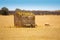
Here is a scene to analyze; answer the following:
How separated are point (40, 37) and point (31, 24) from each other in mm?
3433

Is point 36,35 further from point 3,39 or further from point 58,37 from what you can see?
point 3,39

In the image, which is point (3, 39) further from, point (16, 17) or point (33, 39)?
point (16, 17)

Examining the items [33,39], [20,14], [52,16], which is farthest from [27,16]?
[52,16]

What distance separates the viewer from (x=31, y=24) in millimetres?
12219

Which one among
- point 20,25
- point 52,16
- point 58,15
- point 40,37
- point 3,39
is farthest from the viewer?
point 52,16

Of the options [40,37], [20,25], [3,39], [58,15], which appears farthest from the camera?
[58,15]

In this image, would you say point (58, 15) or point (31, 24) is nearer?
point (31, 24)

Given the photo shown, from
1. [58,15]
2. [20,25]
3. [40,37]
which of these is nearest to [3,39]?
[40,37]

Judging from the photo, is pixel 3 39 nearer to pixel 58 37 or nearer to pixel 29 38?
pixel 29 38

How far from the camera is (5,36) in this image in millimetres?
8828

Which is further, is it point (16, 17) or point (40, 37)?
point (16, 17)

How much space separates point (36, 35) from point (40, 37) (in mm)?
413

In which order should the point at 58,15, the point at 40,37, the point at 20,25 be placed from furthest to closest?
the point at 58,15, the point at 20,25, the point at 40,37

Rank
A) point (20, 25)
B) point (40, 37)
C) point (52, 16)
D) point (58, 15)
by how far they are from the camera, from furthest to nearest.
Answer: point (52, 16) → point (58, 15) → point (20, 25) → point (40, 37)
